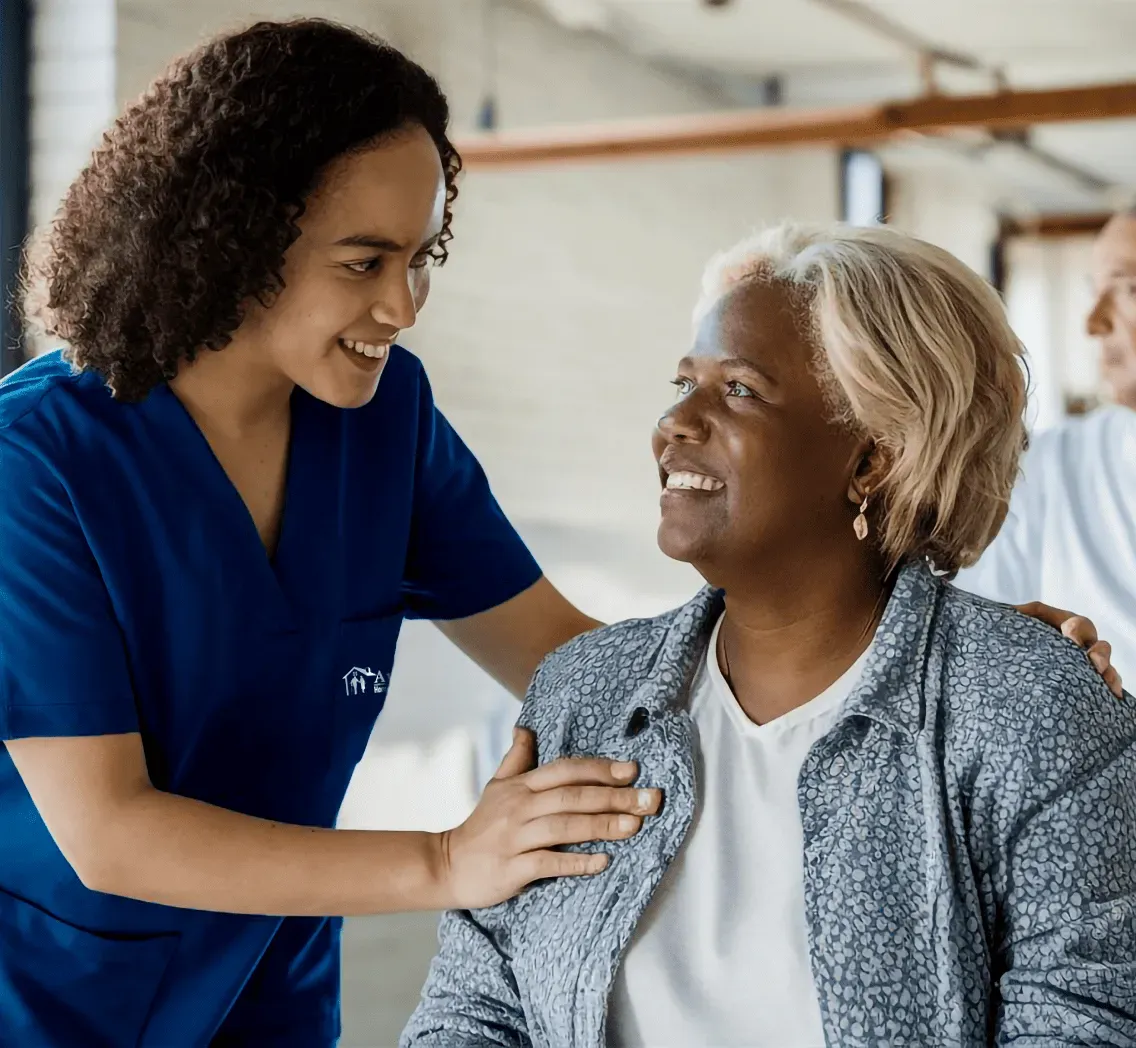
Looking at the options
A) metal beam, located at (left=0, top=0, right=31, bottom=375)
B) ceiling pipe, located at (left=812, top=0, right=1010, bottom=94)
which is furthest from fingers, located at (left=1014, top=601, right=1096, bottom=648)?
ceiling pipe, located at (left=812, top=0, right=1010, bottom=94)

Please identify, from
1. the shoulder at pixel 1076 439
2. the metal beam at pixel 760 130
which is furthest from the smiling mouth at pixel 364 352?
the metal beam at pixel 760 130

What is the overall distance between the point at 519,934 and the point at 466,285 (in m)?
3.80

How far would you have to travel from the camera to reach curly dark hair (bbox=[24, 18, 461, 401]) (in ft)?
5.16

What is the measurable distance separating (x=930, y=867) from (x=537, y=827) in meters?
0.40

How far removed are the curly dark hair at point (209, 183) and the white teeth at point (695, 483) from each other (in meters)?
0.48

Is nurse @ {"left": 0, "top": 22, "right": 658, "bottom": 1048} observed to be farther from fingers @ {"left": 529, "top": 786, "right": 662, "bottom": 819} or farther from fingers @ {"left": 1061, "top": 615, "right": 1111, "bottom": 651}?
fingers @ {"left": 1061, "top": 615, "right": 1111, "bottom": 651}

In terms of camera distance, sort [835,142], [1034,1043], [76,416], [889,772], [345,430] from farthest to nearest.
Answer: [835,142], [345,430], [76,416], [889,772], [1034,1043]

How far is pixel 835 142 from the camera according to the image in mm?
4457

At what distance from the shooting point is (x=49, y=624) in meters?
1.54

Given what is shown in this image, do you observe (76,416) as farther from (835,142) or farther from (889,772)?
(835,142)

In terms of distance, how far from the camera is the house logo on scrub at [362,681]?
5.98 ft

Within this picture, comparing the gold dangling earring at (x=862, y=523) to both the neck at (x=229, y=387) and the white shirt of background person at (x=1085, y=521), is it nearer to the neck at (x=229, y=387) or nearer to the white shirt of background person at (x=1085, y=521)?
the neck at (x=229, y=387)

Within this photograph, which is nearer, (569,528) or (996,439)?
(996,439)

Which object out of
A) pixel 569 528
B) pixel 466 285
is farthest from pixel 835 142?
pixel 569 528
